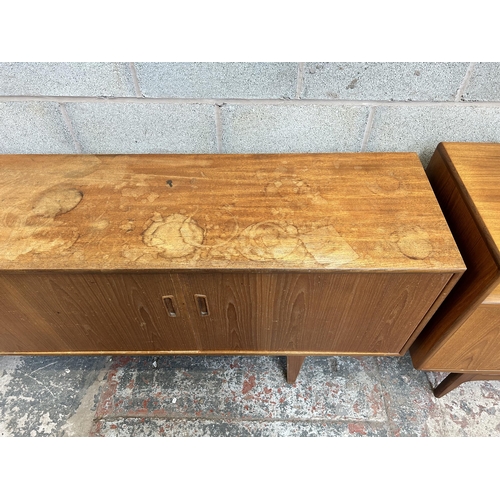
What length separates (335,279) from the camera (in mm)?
782

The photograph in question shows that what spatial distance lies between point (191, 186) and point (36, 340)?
24.8 inches

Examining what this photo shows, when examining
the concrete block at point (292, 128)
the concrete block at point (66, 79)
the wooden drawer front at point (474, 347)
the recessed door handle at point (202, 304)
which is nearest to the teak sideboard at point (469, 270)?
the wooden drawer front at point (474, 347)

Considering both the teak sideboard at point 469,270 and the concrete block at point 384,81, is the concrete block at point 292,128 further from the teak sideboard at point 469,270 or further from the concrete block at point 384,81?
the teak sideboard at point 469,270

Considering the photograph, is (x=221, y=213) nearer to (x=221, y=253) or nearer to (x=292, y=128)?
(x=221, y=253)

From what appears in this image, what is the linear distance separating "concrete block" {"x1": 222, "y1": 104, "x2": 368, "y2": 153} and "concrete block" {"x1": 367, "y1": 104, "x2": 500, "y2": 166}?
0.06 metres

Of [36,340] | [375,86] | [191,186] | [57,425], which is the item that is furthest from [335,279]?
[57,425]

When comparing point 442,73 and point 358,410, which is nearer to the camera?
point 442,73

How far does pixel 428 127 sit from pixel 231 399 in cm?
107

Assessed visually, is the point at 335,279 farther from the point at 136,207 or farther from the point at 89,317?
the point at 89,317

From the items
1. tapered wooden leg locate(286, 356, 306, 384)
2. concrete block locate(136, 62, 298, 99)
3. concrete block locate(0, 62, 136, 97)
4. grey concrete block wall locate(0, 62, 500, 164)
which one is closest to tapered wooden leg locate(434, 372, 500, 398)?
tapered wooden leg locate(286, 356, 306, 384)

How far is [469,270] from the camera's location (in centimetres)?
83

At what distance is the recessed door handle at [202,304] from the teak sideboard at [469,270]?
0.62m

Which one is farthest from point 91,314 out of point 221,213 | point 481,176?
point 481,176

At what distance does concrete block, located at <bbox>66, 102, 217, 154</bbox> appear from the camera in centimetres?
100
